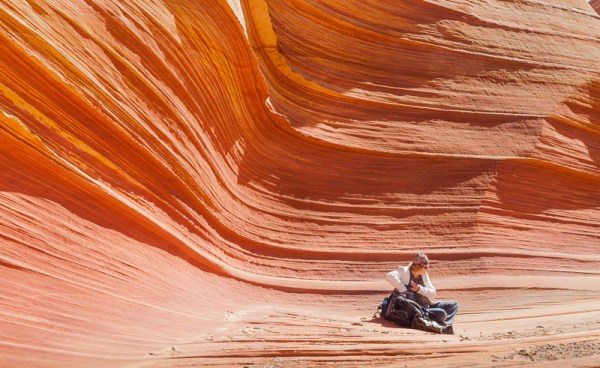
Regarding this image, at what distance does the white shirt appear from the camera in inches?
270

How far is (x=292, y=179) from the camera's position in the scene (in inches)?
355

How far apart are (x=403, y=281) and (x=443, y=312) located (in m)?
0.47

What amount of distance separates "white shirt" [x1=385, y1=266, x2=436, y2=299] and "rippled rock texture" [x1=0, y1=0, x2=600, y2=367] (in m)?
0.44

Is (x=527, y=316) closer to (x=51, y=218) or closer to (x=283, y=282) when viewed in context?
(x=283, y=282)

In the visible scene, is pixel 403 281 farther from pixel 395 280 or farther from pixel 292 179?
pixel 292 179

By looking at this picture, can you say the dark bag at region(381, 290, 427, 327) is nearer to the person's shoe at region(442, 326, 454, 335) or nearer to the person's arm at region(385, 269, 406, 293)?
the person's arm at region(385, 269, 406, 293)

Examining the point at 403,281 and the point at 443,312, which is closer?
the point at 443,312

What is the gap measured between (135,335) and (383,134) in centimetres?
497

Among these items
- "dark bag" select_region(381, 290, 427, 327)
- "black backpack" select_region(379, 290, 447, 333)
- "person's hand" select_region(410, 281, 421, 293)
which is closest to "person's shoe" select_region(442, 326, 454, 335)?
"black backpack" select_region(379, 290, 447, 333)

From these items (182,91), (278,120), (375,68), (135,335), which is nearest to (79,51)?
(182,91)

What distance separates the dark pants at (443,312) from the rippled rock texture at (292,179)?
0.68 ft

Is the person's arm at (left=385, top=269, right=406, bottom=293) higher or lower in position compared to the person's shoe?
higher

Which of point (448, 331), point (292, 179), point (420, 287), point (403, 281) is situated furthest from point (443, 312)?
point (292, 179)

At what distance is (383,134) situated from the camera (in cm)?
967
